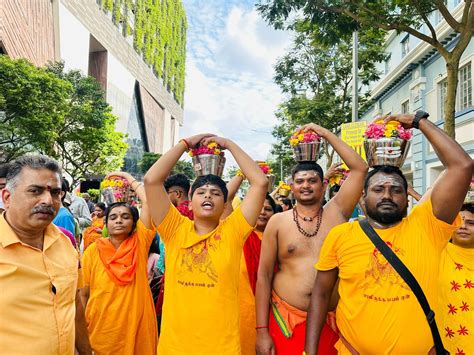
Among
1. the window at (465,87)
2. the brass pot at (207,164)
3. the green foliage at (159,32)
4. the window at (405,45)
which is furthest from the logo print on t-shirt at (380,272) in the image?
the green foliage at (159,32)

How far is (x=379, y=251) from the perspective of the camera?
104 inches

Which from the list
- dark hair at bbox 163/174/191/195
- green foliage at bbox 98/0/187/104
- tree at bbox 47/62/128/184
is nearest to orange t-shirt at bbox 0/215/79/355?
dark hair at bbox 163/174/191/195

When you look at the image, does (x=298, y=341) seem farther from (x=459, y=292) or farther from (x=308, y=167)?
(x=308, y=167)

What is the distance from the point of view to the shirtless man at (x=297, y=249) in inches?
131

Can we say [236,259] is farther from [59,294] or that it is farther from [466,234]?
[466,234]

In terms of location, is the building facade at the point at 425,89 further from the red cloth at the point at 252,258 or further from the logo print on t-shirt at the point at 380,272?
the logo print on t-shirt at the point at 380,272

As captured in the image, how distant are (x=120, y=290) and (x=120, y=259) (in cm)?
28

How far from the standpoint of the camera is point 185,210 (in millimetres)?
5039

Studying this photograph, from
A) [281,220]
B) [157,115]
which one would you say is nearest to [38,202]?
[281,220]

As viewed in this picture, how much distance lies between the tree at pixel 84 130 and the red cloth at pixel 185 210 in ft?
56.8

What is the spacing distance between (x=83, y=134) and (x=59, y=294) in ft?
70.6

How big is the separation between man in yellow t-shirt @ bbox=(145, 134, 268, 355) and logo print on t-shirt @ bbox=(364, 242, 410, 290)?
3.01 ft

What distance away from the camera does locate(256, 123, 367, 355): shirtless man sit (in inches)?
131

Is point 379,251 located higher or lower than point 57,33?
lower
